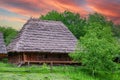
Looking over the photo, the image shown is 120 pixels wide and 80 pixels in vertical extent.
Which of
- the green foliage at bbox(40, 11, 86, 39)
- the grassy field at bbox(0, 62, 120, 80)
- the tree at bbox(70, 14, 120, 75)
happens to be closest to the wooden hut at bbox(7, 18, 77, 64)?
the grassy field at bbox(0, 62, 120, 80)

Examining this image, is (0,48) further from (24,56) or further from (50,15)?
(50,15)

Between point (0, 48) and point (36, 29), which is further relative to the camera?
point (36, 29)

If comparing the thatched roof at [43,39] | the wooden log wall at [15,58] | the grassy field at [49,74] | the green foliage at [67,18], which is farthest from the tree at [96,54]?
the green foliage at [67,18]

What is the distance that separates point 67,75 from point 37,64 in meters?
9.38

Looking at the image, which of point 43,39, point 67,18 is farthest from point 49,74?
point 67,18

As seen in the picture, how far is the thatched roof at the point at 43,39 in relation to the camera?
4825 centimetres

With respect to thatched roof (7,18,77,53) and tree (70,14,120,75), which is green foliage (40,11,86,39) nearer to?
thatched roof (7,18,77,53)

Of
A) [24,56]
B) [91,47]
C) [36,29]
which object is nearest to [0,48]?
[24,56]

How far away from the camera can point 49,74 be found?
3941 cm

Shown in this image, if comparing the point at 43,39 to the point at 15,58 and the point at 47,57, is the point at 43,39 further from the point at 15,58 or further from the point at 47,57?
the point at 15,58

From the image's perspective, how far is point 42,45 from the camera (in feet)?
162

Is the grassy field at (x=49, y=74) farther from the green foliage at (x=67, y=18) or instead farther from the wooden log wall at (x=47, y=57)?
the green foliage at (x=67, y=18)

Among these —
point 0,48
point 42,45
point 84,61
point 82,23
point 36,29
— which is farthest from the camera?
point 82,23

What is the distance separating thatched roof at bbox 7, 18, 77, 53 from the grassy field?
622 centimetres
